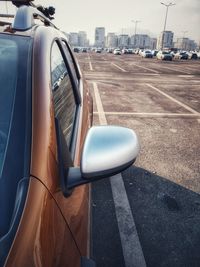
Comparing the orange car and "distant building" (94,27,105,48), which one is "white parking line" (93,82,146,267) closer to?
the orange car

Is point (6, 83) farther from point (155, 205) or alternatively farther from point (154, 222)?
point (155, 205)

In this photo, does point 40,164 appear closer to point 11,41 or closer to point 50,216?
point 50,216

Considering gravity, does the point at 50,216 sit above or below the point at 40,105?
below

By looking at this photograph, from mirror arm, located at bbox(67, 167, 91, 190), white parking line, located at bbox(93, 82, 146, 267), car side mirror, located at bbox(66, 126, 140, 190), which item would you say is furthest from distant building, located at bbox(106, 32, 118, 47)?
mirror arm, located at bbox(67, 167, 91, 190)

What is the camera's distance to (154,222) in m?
3.07

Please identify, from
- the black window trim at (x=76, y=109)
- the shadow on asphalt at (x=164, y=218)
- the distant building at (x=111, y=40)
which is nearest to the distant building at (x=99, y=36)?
the distant building at (x=111, y=40)

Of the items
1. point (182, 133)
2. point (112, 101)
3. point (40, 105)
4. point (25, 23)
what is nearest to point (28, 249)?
point (40, 105)

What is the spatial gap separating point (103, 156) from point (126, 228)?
78.2 inches

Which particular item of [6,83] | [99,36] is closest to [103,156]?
[6,83]

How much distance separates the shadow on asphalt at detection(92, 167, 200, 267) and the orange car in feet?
4.70

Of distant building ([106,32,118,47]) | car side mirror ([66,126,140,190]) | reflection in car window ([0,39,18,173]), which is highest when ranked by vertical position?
reflection in car window ([0,39,18,173])

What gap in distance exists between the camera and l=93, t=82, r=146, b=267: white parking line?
2564 mm

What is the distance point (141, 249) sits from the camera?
268 centimetres

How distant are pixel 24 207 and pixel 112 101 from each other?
27.5 feet
